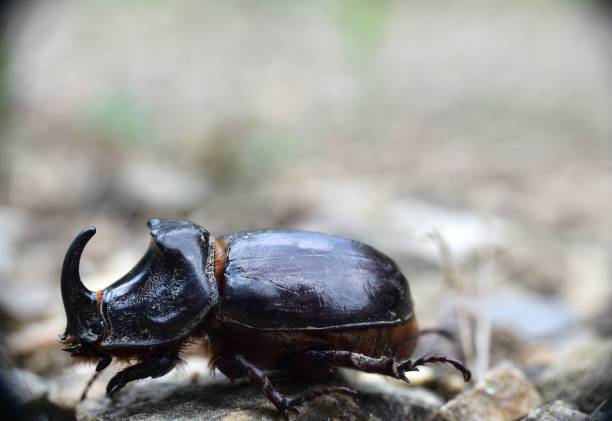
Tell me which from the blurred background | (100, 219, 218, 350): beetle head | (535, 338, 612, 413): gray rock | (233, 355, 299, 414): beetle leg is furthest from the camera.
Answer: the blurred background

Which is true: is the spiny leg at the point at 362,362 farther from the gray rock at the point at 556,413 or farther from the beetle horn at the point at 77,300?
the beetle horn at the point at 77,300

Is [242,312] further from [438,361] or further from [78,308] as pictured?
[438,361]

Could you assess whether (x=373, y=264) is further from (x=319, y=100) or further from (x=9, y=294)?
(x=319, y=100)

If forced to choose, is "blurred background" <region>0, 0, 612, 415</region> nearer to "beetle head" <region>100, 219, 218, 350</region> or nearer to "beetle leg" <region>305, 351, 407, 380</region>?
"beetle head" <region>100, 219, 218, 350</region>

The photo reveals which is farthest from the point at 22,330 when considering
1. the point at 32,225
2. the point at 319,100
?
the point at 319,100

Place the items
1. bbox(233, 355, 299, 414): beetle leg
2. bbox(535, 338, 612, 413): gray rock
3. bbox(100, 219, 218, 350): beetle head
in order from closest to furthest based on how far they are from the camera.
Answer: bbox(233, 355, 299, 414): beetle leg
bbox(100, 219, 218, 350): beetle head
bbox(535, 338, 612, 413): gray rock

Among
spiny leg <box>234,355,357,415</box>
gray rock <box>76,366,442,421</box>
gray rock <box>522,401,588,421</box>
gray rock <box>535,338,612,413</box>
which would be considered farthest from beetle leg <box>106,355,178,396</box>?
gray rock <box>535,338,612,413</box>
